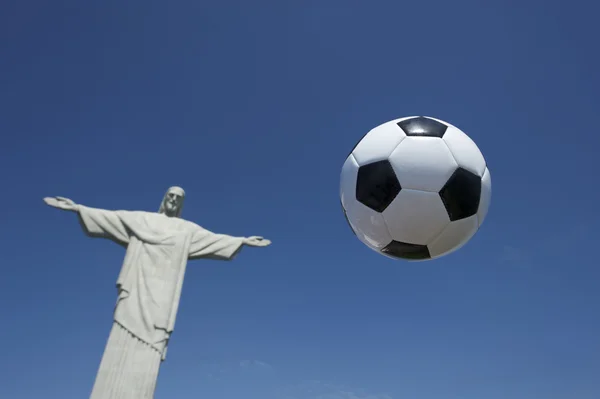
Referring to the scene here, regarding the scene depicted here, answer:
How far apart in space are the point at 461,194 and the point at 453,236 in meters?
0.37

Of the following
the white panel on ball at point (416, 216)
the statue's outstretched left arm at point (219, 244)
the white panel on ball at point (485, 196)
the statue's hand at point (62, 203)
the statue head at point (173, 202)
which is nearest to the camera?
the white panel on ball at point (416, 216)

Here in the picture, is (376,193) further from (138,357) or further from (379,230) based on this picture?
(138,357)

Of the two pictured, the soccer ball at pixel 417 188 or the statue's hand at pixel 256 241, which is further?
the statue's hand at pixel 256 241

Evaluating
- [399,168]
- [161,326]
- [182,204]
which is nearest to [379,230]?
[399,168]

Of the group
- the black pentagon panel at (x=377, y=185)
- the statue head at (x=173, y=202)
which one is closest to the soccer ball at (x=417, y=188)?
the black pentagon panel at (x=377, y=185)

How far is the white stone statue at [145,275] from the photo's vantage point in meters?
6.88

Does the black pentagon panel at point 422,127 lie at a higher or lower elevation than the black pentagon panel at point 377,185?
higher

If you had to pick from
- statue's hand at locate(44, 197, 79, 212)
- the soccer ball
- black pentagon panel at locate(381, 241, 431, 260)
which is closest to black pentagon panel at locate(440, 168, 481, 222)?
the soccer ball

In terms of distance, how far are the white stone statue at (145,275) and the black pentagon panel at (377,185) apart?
4957 mm

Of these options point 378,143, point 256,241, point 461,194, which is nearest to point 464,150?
point 461,194

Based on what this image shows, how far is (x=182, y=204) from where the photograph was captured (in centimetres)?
886

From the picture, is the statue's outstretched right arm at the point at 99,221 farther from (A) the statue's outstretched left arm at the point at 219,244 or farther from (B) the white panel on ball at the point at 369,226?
(B) the white panel on ball at the point at 369,226

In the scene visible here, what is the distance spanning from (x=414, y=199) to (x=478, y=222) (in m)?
0.78

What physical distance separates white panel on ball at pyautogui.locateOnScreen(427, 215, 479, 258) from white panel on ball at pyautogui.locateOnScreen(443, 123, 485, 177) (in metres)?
0.43
